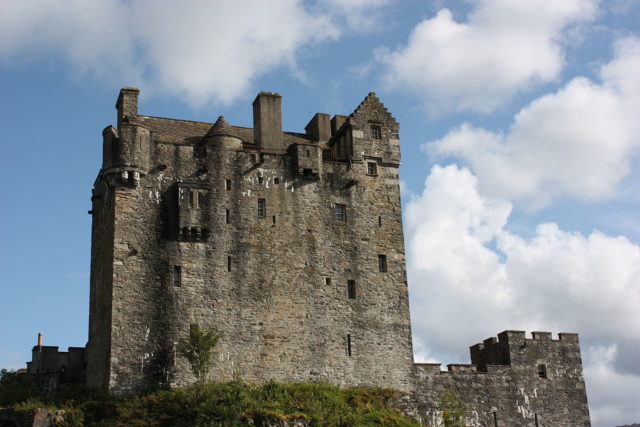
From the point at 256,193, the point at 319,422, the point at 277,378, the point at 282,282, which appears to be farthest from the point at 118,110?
the point at 319,422

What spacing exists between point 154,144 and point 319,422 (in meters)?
18.7

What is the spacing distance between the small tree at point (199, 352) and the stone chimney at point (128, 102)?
14.5 m

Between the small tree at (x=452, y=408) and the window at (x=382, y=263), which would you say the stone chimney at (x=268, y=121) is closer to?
the window at (x=382, y=263)

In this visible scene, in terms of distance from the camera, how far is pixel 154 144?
179ft

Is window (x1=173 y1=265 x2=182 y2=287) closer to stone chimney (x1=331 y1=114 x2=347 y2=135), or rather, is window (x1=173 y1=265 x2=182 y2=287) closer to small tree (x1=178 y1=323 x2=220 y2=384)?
small tree (x1=178 y1=323 x2=220 y2=384)

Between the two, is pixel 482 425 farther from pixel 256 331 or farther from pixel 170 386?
pixel 170 386

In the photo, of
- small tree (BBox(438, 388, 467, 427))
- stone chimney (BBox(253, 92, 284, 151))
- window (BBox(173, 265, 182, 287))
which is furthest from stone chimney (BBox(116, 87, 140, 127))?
small tree (BBox(438, 388, 467, 427))

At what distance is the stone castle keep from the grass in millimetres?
1454

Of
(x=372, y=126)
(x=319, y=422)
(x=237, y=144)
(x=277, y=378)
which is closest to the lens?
(x=319, y=422)

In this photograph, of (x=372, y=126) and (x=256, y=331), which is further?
(x=372, y=126)

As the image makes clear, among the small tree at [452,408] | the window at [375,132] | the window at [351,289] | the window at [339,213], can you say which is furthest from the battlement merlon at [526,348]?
the window at [375,132]

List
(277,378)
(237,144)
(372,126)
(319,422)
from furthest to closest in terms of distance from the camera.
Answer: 1. (372,126)
2. (237,144)
3. (277,378)
4. (319,422)

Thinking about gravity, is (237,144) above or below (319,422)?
above

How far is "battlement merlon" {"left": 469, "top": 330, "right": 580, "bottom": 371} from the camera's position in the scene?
5819 cm
